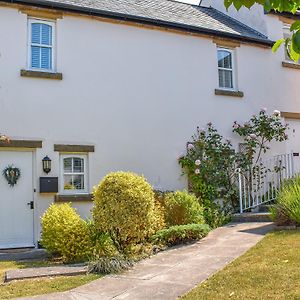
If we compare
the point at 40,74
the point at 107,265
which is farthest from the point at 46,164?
the point at 107,265

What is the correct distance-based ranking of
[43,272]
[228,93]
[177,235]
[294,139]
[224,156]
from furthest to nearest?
[294,139]
[228,93]
[224,156]
[177,235]
[43,272]

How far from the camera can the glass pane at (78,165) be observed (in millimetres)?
11016

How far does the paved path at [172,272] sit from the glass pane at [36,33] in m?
6.25

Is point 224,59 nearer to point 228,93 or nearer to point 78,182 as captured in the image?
point 228,93

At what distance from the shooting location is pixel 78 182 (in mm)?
11008

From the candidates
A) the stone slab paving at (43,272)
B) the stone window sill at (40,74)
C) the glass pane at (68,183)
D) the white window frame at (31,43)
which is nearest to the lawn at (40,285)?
the stone slab paving at (43,272)

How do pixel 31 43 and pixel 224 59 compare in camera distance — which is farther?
pixel 224 59

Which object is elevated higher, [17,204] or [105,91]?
[105,91]

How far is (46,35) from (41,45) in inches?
12.8

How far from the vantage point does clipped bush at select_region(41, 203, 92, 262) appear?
829 centimetres

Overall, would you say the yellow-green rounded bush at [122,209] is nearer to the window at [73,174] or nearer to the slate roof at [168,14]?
the window at [73,174]

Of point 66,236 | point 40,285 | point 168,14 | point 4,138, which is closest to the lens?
point 40,285

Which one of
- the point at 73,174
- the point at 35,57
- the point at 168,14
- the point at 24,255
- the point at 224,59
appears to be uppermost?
the point at 168,14

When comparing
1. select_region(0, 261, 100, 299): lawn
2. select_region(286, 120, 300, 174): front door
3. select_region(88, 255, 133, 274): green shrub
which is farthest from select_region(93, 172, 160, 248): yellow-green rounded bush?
select_region(286, 120, 300, 174): front door
